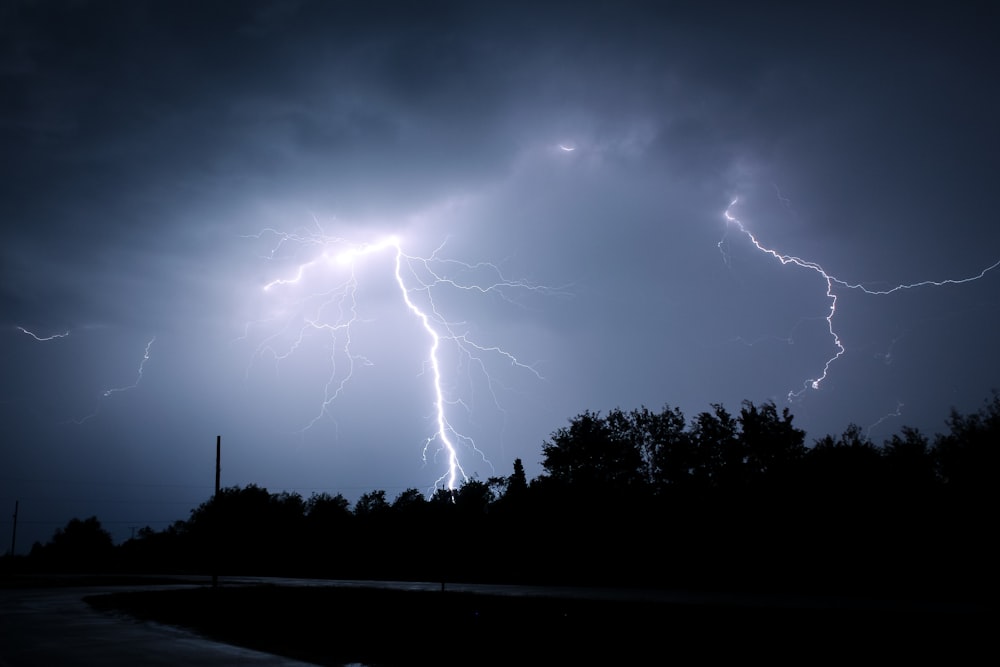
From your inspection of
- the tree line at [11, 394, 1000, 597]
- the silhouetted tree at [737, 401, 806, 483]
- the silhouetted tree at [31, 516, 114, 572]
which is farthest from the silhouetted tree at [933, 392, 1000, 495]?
the silhouetted tree at [31, 516, 114, 572]

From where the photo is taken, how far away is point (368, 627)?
571 inches

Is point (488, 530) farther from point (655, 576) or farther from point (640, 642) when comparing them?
point (640, 642)

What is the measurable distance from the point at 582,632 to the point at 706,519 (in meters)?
19.7

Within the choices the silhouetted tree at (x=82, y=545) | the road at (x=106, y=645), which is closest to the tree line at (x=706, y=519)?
the road at (x=106, y=645)

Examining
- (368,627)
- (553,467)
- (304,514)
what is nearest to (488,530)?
(553,467)

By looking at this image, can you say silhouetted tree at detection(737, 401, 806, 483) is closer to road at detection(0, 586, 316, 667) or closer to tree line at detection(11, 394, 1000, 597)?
tree line at detection(11, 394, 1000, 597)

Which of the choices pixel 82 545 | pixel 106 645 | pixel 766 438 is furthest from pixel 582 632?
pixel 82 545

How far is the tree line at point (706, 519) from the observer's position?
22922mm

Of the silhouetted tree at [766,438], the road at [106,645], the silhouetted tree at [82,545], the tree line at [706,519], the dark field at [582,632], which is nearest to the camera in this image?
the dark field at [582,632]

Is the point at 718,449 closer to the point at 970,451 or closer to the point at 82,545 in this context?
the point at 970,451

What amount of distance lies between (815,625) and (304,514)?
72841mm

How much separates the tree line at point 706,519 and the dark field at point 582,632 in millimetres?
10503

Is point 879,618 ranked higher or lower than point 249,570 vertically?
higher

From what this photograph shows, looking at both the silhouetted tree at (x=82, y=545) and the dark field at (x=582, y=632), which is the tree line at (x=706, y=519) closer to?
the dark field at (x=582, y=632)
